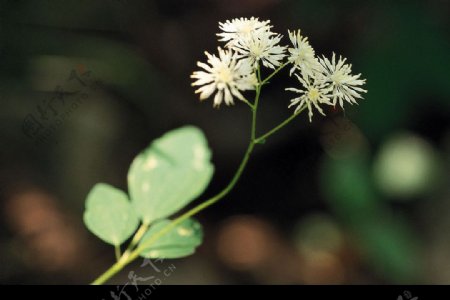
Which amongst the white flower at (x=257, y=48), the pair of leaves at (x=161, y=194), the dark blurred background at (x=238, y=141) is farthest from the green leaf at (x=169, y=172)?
the dark blurred background at (x=238, y=141)

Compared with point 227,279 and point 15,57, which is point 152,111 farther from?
point 227,279

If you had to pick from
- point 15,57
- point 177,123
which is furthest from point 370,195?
point 15,57

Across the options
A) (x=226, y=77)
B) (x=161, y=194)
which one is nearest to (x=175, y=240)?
(x=161, y=194)

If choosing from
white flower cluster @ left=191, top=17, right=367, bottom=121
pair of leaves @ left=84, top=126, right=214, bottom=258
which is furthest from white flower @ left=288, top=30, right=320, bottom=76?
pair of leaves @ left=84, top=126, right=214, bottom=258

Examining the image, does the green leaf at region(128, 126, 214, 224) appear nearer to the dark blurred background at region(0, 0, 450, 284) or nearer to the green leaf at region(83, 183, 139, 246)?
the green leaf at region(83, 183, 139, 246)

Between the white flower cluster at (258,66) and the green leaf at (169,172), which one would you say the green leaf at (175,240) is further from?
the white flower cluster at (258,66)
